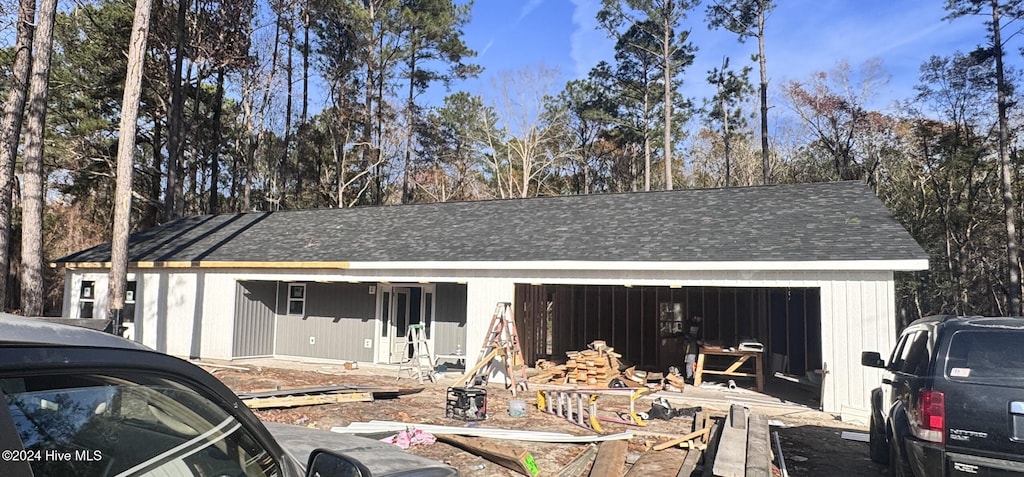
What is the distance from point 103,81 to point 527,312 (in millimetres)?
22730

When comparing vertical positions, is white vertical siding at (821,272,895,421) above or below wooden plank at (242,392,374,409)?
above

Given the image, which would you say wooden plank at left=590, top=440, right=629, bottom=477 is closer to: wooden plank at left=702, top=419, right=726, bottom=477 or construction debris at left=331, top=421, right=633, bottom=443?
construction debris at left=331, top=421, right=633, bottom=443

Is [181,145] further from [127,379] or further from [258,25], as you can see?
[127,379]

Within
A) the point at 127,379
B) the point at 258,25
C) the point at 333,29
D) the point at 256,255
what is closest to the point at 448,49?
the point at 333,29

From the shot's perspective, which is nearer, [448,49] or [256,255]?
[256,255]

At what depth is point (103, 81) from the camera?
2591 centimetres

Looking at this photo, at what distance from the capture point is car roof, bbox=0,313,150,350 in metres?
1.24

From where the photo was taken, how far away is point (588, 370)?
41.0 ft

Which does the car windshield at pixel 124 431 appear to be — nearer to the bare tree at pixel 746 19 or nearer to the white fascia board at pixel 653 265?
the white fascia board at pixel 653 265

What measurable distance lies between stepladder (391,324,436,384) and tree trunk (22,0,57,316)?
8.48m

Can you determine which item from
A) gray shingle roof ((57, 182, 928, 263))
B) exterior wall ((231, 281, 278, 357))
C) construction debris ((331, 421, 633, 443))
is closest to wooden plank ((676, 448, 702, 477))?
construction debris ((331, 421, 633, 443))

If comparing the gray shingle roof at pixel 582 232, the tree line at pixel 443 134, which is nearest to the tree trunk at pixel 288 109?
the tree line at pixel 443 134

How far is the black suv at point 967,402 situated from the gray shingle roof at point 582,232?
529cm

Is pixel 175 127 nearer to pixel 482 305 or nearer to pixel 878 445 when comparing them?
pixel 482 305
